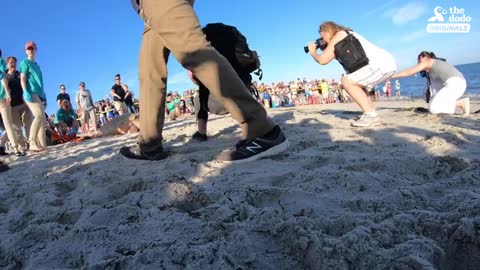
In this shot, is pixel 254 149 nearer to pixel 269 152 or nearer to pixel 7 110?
pixel 269 152

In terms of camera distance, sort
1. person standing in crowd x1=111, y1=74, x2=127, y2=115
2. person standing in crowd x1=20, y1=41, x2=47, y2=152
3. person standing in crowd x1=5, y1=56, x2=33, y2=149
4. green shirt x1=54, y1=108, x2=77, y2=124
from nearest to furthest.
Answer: person standing in crowd x1=20, y1=41, x2=47, y2=152 < person standing in crowd x1=5, y1=56, x2=33, y2=149 < green shirt x1=54, y1=108, x2=77, y2=124 < person standing in crowd x1=111, y1=74, x2=127, y2=115

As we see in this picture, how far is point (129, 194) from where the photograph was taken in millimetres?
2029

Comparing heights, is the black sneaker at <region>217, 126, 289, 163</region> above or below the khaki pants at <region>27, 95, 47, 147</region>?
below

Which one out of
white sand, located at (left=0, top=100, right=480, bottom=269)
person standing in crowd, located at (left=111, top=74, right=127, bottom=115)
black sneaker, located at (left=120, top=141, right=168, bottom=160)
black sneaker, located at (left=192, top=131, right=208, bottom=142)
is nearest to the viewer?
white sand, located at (left=0, top=100, right=480, bottom=269)

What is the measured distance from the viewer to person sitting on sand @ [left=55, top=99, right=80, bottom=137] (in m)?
10.0

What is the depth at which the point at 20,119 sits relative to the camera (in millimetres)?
6320

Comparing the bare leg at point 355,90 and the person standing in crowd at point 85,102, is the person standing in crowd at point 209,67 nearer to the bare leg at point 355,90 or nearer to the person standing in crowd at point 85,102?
the bare leg at point 355,90

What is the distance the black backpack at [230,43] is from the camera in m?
3.76

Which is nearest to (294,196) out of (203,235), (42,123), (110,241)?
(203,235)

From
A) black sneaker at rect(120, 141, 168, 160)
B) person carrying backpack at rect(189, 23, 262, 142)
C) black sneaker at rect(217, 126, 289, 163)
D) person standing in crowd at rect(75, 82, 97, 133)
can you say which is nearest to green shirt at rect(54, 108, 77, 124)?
person standing in crowd at rect(75, 82, 97, 133)

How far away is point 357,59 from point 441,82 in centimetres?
235

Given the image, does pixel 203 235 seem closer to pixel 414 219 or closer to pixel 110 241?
pixel 110 241

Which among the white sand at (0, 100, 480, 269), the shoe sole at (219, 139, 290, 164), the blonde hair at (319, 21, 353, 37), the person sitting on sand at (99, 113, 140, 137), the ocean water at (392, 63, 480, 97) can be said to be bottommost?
the ocean water at (392, 63, 480, 97)

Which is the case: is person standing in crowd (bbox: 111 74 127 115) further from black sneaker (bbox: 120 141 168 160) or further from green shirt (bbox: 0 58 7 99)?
black sneaker (bbox: 120 141 168 160)
